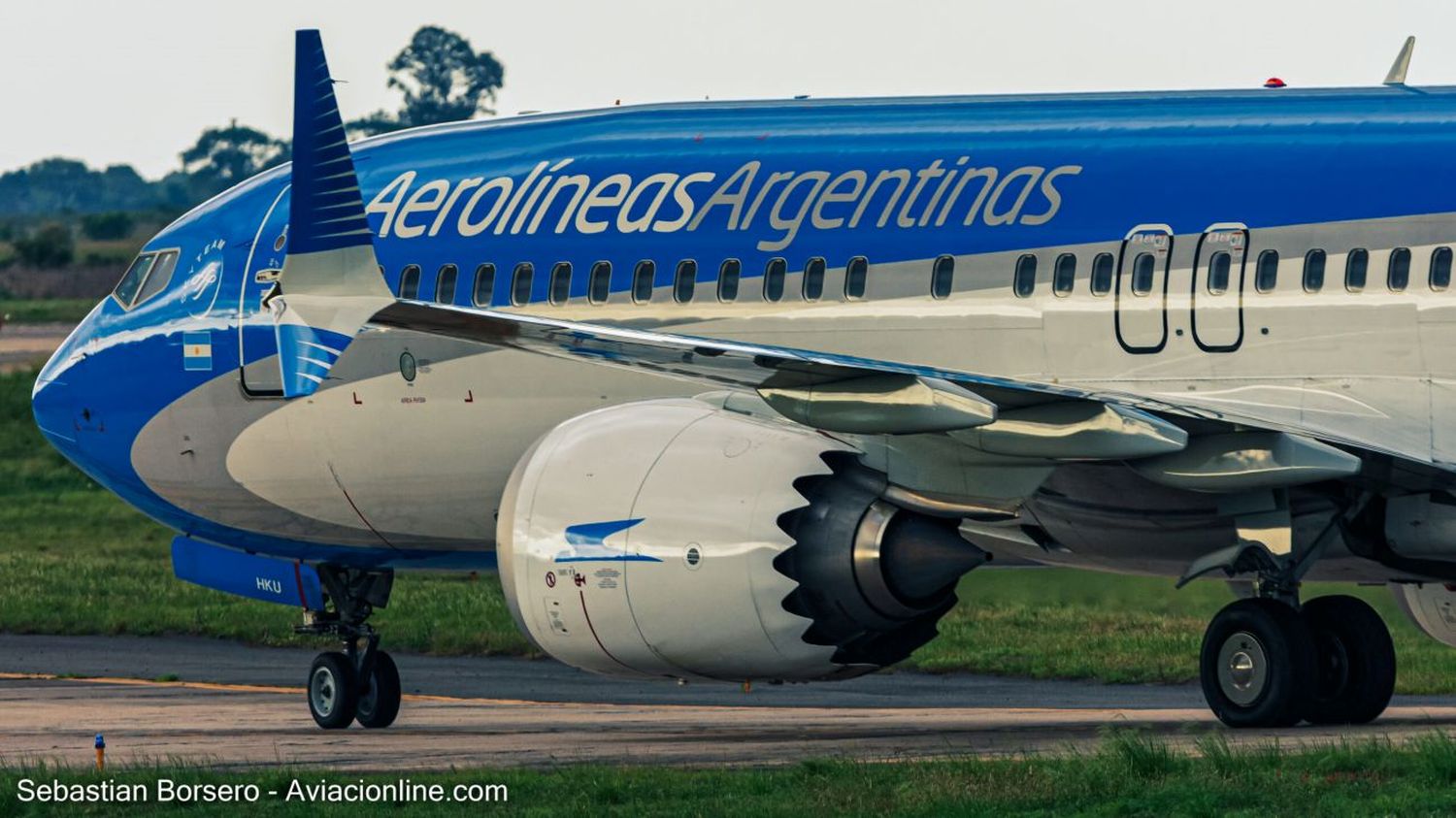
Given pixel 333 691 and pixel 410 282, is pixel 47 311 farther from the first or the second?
pixel 410 282

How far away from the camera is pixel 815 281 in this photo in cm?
2061

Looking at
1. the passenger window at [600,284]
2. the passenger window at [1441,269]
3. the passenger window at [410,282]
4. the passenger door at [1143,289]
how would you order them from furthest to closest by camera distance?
the passenger window at [410,282] → the passenger window at [600,284] → the passenger door at [1143,289] → the passenger window at [1441,269]

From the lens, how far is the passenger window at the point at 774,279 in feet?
68.2

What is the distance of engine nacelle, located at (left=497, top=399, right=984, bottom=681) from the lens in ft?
60.8

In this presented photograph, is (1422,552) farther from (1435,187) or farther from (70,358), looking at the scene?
(70,358)

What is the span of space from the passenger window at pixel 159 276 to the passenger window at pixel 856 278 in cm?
726

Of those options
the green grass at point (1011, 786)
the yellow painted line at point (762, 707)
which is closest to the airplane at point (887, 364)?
the yellow painted line at point (762, 707)

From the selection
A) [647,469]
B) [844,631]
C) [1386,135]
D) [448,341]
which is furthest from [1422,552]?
[448,341]

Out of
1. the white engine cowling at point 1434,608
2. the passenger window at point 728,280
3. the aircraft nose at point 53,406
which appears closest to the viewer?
the passenger window at point 728,280

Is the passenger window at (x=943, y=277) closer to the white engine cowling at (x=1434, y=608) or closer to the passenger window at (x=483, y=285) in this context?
the passenger window at (x=483, y=285)

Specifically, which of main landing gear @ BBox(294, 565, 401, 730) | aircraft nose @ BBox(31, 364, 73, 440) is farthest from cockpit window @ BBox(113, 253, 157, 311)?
main landing gear @ BBox(294, 565, 401, 730)

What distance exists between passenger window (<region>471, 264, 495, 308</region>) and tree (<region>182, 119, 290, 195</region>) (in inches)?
5576

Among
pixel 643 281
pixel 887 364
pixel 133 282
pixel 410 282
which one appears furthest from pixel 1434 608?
pixel 133 282

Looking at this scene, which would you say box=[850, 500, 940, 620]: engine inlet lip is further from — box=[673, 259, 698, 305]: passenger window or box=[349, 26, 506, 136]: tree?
box=[349, 26, 506, 136]: tree
